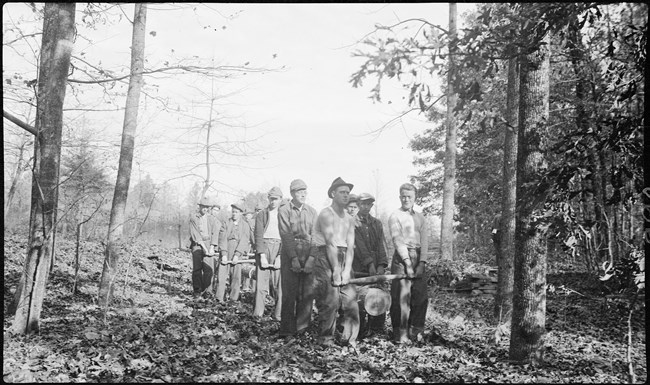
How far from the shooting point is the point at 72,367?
4.69 metres

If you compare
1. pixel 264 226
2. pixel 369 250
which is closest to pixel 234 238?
→ pixel 264 226

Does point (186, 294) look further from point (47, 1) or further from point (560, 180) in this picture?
point (560, 180)

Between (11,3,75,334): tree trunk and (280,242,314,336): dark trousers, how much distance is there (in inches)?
122

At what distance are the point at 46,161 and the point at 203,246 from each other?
16.6ft

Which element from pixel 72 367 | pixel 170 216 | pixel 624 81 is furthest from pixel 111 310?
pixel 170 216

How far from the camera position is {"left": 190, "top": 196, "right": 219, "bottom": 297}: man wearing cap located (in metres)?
10.6

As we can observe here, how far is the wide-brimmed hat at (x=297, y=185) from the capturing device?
24.8 feet

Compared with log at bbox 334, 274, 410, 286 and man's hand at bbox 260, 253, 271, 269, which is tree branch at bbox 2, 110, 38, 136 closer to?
man's hand at bbox 260, 253, 271, 269

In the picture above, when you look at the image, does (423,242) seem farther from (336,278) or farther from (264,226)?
(264,226)

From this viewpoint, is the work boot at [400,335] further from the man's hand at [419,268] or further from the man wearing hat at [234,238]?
the man wearing hat at [234,238]

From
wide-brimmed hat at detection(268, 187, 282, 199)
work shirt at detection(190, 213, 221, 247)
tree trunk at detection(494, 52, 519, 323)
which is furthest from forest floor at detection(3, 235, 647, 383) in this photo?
wide-brimmed hat at detection(268, 187, 282, 199)

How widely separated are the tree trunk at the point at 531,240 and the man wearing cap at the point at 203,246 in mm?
7080

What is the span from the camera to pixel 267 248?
8.95 metres

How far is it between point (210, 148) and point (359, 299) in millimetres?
12048
